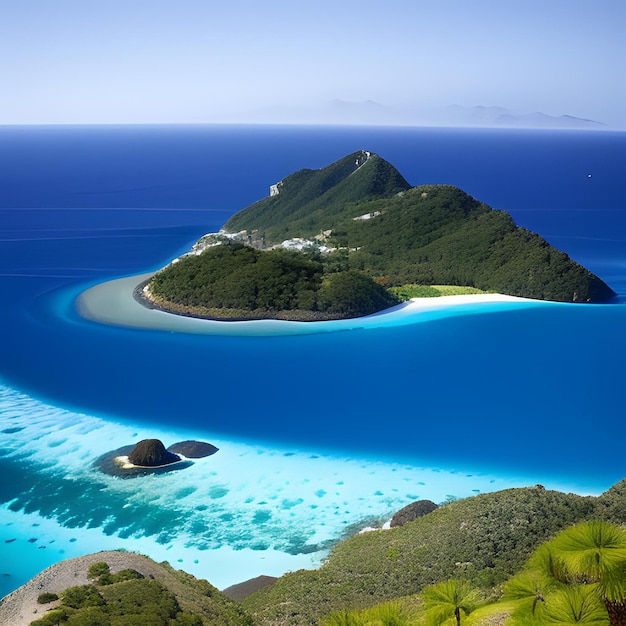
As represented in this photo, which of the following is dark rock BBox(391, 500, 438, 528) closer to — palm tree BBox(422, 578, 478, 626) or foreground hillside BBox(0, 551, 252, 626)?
foreground hillside BBox(0, 551, 252, 626)

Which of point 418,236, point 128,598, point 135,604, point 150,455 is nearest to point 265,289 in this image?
point 418,236

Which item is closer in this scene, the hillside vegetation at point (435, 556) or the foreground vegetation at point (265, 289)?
the hillside vegetation at point (435, 556)

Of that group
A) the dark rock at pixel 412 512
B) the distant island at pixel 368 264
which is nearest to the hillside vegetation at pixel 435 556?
the dark rock at pixel 412 512

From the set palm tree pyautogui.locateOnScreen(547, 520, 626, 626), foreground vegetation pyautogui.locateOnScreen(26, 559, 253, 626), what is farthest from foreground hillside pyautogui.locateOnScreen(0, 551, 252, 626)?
palm tree pyautogui.locateOnScreen(547, 520, 626, 626)

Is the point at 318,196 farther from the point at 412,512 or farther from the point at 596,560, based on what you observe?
the point at 596,560

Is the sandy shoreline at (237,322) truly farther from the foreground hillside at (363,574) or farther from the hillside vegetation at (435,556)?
the foreground hillside at (363,574)

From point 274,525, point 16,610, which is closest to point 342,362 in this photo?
point 274,525
